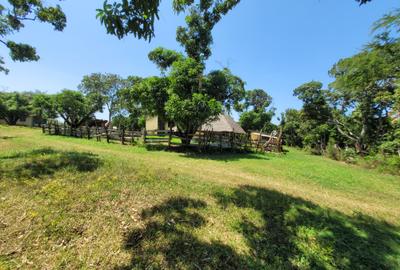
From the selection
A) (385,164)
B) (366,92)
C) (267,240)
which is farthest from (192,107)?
(366,92)

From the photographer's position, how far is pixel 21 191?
4.15 metres

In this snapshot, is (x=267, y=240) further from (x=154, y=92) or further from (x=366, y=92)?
(x=366, y=92)

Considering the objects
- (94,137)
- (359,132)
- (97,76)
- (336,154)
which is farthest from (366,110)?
(97,76)

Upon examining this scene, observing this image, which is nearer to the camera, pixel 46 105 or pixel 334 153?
pixel 334 153

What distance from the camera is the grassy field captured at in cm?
296

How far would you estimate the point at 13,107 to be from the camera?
129ft

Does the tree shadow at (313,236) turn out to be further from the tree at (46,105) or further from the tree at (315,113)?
the tree at (46,105)

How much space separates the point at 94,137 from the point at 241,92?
16.6 meters

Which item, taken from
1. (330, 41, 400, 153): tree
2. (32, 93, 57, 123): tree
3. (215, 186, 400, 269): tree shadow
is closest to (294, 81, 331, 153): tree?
(330, 41, 400, 153): tree

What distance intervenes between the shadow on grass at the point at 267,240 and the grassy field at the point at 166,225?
18mm

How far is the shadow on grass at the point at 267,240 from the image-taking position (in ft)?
9.89

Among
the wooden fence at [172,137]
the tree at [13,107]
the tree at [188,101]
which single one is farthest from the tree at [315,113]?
the tree at [13,107]

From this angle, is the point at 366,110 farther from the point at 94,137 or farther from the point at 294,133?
the point at 94,137

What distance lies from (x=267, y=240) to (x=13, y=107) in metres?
52.8
